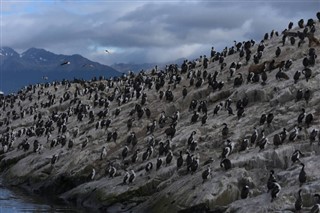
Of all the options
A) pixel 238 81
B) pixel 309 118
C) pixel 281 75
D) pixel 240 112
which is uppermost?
pixel 281 75

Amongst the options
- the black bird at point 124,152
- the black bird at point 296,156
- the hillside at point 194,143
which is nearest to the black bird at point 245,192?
the hillside at point 194,143

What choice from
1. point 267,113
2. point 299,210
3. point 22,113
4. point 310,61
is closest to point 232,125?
point 267,113

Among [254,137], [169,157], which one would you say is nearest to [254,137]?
[254,137]

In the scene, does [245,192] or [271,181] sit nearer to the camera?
[271,181]

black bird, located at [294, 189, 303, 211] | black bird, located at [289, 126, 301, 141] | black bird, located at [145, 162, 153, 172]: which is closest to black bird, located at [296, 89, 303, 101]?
black bird, located at [289, 126, 301, 141]

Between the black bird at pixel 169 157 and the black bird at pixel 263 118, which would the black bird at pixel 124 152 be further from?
the black bird at pixel 263 118

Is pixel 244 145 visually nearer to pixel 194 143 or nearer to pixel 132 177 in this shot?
pixel 194 143

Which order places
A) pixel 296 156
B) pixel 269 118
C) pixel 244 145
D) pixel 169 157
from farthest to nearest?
pixel 169 157 → pixel 269 118 → pixel 244 145 → pixel 296 156

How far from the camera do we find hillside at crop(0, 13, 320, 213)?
4031 centimetres

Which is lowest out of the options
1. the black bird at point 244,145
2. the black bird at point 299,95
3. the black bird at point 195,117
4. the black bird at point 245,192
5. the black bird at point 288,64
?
the black bird at point 245,192

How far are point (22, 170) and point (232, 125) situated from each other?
1059 inches

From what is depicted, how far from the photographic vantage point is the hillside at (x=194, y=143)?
132ft

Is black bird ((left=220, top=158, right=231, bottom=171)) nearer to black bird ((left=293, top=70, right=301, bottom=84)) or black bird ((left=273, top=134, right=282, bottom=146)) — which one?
black bird ((left=273, top=134, right=282, bottom=146))

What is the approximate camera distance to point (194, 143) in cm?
4969
